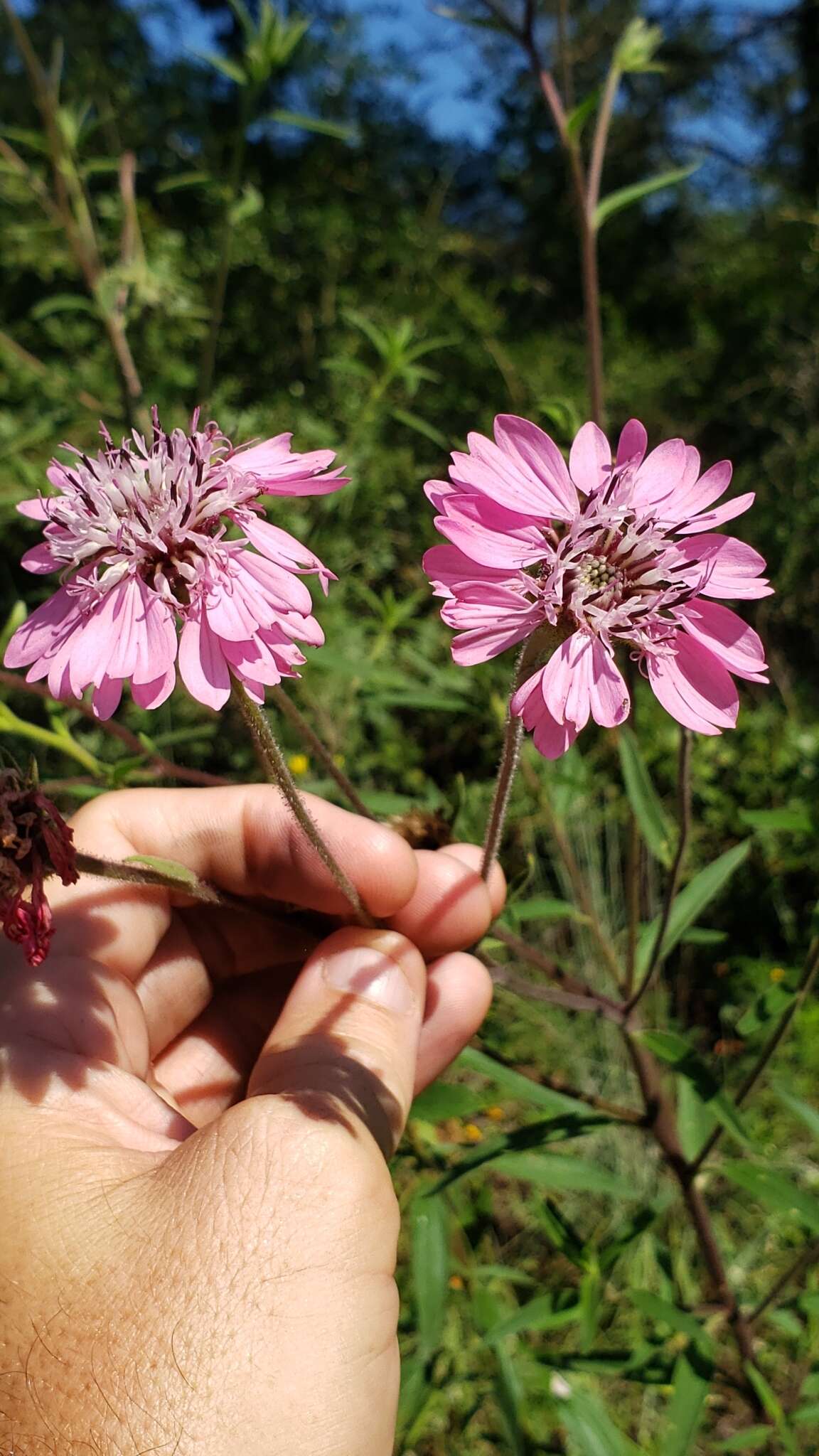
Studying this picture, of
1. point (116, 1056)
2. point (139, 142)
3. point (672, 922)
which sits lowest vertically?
point (116, 1056)

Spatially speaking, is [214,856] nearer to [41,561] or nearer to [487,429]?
[41,561]

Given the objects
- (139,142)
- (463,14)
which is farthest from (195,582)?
(139,142)

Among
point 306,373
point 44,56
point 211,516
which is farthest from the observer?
point 44,56

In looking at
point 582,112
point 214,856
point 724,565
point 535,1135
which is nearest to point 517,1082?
point 535,1135

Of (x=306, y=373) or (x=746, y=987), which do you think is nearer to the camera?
(x=746, y=987)

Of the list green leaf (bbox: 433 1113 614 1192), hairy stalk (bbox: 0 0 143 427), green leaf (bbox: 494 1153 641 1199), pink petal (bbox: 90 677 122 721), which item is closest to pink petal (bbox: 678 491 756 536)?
pink petal (bbox: 90 677 122 721)

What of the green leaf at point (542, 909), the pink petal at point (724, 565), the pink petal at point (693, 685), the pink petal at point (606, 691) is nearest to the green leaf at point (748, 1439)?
the green leaf at point (542, 909)

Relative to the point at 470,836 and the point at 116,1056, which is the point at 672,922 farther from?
the point at 116,1056
